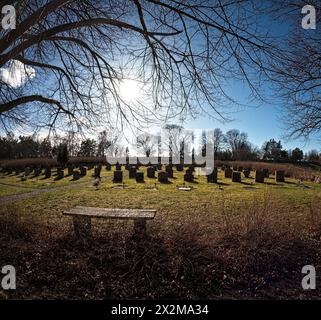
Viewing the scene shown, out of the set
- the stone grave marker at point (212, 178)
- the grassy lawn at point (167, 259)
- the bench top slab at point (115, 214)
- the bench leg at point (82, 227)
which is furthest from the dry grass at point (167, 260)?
the stone grave marker at point (212, 178)

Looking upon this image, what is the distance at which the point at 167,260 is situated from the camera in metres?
4.41

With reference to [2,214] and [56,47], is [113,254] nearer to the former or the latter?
[2,214]

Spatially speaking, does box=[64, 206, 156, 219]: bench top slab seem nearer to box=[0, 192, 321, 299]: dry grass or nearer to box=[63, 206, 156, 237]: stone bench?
box=[63, 206, 156, 237]: stone bench

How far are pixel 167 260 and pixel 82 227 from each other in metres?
2.24

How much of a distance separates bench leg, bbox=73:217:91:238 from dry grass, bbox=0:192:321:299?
0.15m

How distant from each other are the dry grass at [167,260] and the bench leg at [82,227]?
153 mm

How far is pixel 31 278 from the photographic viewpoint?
395cm

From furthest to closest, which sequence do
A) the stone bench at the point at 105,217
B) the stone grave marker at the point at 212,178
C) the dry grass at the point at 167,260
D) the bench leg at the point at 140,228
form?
the stone grave marker at the point at 212,178
the stone bench at the point at 105,217
the bench leg at the point at 140,228
the dry grass at the point at 167,260

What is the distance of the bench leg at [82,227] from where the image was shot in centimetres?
536

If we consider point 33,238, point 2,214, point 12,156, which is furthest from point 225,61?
point 12,156

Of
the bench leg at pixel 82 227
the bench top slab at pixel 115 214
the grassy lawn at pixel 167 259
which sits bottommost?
the grassy lawn at pixel 167 259

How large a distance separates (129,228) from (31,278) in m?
2.32

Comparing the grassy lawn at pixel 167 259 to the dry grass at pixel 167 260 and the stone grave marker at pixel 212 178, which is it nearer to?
the dry grass at pixel 167 260

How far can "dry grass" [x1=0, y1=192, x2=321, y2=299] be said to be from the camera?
370 centimetres
